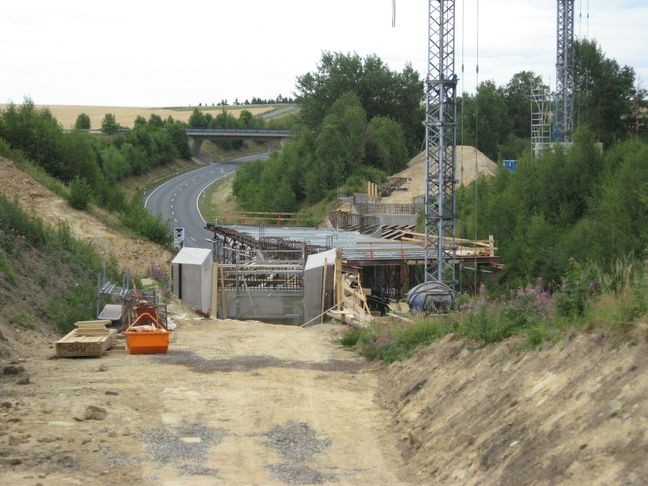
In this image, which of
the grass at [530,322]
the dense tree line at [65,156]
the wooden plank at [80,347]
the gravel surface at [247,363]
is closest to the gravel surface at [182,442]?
the grass at [530,322]

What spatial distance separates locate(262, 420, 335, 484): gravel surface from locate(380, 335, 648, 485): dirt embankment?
3.57 feet

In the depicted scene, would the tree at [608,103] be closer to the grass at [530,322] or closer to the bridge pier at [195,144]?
the grass at [530,322]

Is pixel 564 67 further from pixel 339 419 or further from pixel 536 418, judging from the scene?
pixel 536 418

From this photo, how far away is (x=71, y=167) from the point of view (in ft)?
146

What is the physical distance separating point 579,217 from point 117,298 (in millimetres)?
30235

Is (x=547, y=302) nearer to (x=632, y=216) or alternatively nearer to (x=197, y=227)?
(x=632, y=216)

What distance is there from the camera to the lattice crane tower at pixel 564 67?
5875cm

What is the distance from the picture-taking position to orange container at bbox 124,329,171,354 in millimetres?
20875

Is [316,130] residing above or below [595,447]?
above

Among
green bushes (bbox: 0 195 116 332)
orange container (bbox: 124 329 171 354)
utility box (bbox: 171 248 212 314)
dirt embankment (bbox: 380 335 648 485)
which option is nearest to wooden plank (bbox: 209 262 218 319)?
utility box (bbox: 171 248 212 314)

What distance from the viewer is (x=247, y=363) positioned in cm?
1997

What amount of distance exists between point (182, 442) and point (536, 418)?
187 inches

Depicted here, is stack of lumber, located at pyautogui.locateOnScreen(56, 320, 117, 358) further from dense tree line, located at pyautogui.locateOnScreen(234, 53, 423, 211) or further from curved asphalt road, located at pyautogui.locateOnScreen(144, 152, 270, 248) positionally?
dense tree line, located at pyautogui.locateOnScreen(234, 53, 423, 211)

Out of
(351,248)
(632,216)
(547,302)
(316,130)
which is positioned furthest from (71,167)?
(316,130)
